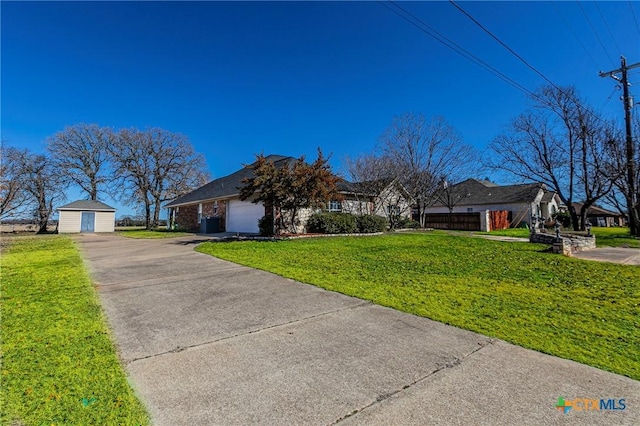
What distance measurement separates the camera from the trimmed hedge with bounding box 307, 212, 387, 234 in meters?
16.7

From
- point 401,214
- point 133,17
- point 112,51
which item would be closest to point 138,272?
point 133,17

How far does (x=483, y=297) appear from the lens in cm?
524

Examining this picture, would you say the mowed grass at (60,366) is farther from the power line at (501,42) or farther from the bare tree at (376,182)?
the bare tree at (376,182)

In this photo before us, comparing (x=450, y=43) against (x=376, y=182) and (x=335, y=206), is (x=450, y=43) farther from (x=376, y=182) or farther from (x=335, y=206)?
(x=335, y=206)

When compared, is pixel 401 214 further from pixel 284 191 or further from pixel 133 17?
pixel 133 17

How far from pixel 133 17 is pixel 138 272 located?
10319 millimetres

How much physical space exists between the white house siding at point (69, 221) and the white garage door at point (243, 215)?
59.9 feet


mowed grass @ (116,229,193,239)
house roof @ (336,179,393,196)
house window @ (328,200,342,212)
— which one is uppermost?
house roof @ (336,179,393,196)

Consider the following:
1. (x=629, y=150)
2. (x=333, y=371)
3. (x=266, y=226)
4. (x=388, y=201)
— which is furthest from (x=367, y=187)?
(x=333, y=371)

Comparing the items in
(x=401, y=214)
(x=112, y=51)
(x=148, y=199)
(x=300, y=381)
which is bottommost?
(x=300, y=381)

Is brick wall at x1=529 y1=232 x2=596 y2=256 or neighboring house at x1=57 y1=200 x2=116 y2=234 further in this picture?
neighboring house at x1=57 y1=200 x2=116 y2=234

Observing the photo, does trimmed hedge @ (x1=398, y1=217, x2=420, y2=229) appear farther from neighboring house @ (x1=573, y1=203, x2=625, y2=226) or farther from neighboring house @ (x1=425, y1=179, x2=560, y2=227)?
neighboring house @ (x1=573, y1=203, x2=625, y2=226)

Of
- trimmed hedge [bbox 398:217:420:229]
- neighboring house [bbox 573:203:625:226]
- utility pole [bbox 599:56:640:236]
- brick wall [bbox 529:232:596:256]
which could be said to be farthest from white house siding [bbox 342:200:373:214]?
neighboring house [bbox 573:203:625:226]

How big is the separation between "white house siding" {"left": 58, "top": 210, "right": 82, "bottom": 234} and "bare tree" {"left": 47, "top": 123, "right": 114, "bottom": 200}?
5347 millimetres
